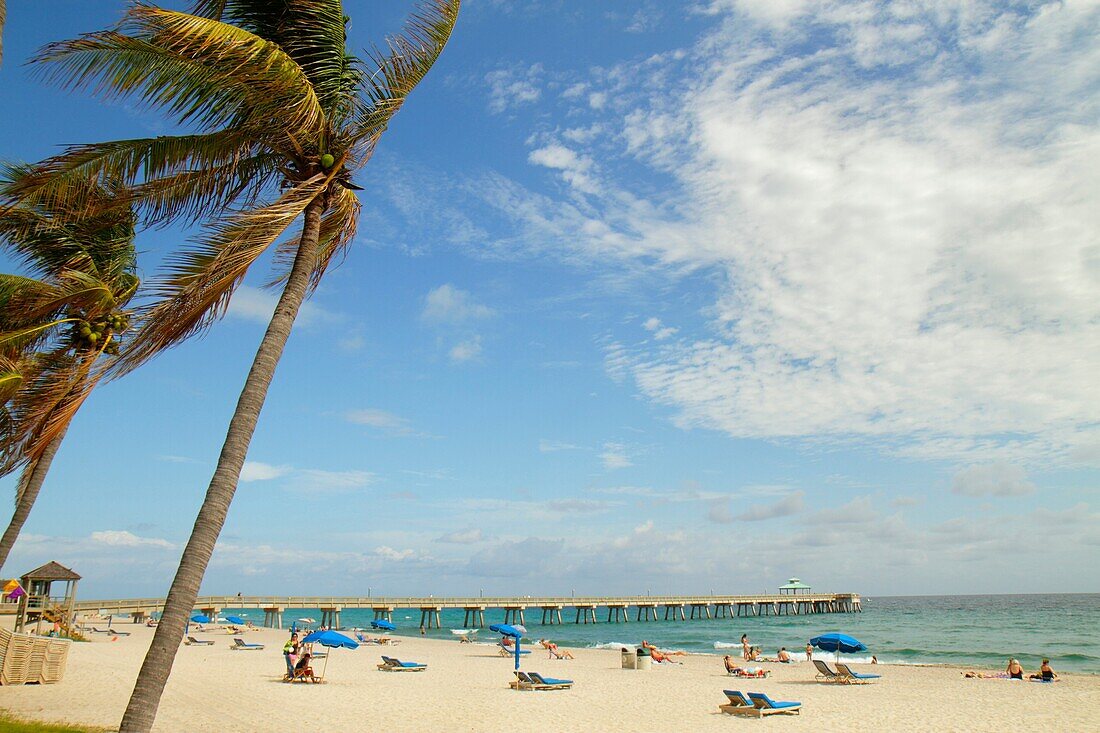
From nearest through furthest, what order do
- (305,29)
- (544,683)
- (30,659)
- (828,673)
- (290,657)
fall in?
(305,29)
(30,659)
(544,683)
(290,657)
(828,673)

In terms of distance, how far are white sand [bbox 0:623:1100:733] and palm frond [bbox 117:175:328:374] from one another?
27.0 ft

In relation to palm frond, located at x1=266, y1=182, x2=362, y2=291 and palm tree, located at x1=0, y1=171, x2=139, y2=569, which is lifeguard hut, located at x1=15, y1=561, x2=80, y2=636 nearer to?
palm tree, located at x1=0, y1=171, x2=139, y2=569

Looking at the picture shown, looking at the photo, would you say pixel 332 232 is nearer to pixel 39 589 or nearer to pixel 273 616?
pixel 39 589

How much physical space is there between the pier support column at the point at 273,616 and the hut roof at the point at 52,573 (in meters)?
28.4

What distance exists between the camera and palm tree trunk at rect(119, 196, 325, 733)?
5.35 m

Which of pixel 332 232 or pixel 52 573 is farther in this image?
pixel 52 573

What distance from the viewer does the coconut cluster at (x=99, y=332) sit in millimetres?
→ 10328

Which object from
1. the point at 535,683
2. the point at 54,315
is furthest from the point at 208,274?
the point at 535,683

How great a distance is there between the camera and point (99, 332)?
10.5 meters

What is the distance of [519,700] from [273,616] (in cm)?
4819

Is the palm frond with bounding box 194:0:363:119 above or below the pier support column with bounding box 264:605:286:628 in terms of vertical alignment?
above

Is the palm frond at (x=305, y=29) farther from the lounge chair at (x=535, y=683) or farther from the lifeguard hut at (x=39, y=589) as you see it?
the lifeguard hut at (x=39, y=589)

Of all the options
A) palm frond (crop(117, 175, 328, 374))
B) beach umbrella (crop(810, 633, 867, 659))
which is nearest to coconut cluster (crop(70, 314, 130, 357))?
palm frond (crop(117, 175, 328, 374))

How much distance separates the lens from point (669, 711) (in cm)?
1581
